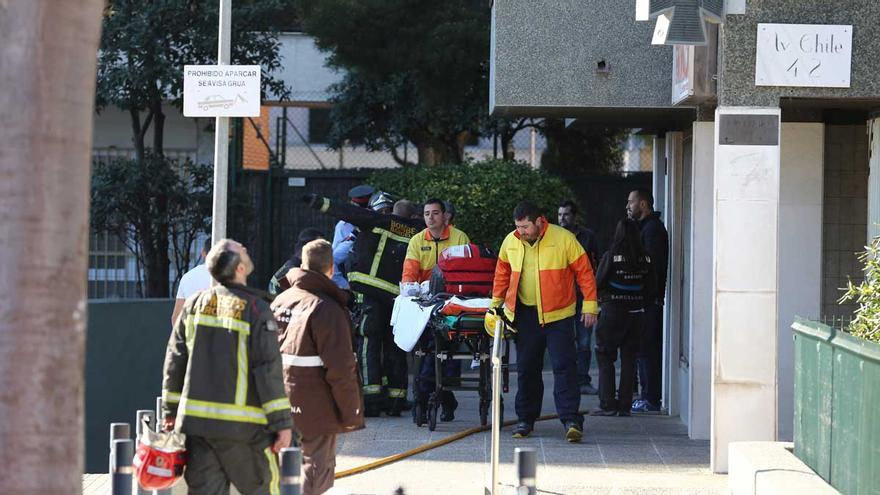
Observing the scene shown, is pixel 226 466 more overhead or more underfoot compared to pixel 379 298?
more underfoot

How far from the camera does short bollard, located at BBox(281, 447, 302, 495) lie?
20.3ft

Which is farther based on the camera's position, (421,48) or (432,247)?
(421,48)

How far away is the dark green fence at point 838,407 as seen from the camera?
6910 millimetres

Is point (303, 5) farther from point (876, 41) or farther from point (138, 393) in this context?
point (876, 41)

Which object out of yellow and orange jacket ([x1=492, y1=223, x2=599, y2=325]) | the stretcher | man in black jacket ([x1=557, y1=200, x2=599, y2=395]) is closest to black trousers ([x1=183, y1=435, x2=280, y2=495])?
the stretcher

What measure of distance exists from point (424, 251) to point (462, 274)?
2.32ft

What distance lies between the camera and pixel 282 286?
12.2 m

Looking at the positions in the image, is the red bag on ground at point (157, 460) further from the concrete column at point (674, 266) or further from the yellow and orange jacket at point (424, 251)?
the concrete column at point (674, 266)

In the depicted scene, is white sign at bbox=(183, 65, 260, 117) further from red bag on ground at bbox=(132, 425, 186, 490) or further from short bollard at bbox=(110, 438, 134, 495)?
short bollard at bbox=(110, 438, 134, 495)

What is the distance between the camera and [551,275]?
11.4 m

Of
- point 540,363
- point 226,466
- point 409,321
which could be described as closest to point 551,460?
point 540,363

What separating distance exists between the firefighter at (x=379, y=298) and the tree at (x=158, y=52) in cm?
598

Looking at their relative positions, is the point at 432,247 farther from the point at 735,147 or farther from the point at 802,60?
the point at 802,60

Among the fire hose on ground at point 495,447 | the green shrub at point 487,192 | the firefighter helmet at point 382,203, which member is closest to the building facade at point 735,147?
the fire hose on ground at point 495,447
